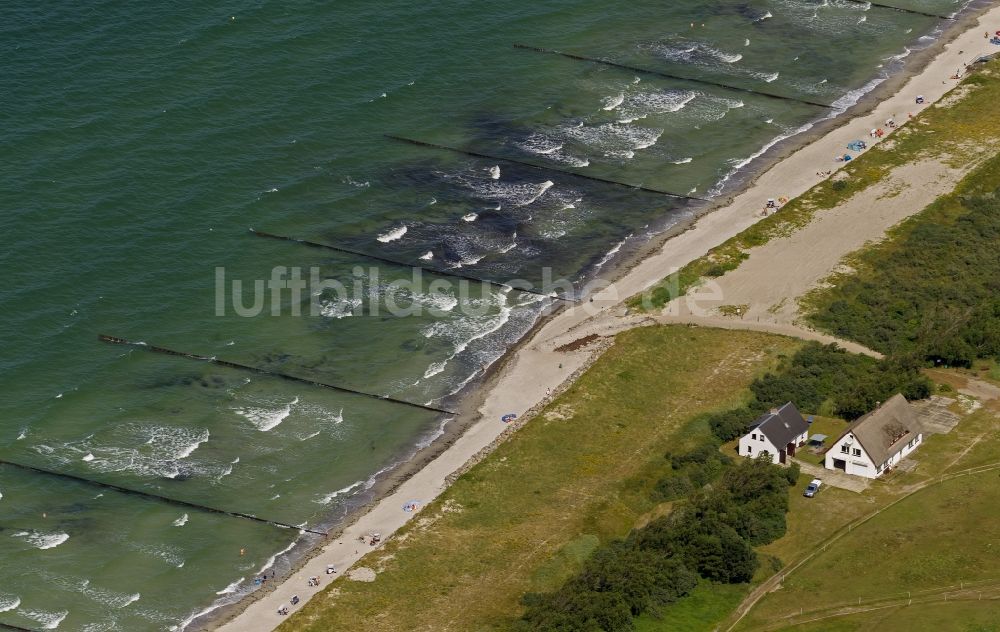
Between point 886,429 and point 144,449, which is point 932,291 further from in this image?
point 144,449

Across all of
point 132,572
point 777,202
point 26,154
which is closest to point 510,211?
point 777,202

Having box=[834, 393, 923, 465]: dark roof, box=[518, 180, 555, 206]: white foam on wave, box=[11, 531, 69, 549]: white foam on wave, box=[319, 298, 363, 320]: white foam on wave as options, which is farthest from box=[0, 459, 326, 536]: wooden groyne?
box=[518, 180, 555, 206]: white foam on wave

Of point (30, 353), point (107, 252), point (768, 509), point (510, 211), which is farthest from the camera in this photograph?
point (510, 211)

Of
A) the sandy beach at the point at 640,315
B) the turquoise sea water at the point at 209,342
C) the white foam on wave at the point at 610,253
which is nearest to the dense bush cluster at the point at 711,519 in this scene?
the sandy beach at the point at 640,315

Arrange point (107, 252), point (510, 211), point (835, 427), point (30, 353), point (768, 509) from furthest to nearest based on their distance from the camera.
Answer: point (510, 211) < point (107, 252) < point (30, 353) < point (835, 427) < point (768, 509)

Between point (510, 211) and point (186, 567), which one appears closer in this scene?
point (186, 567)

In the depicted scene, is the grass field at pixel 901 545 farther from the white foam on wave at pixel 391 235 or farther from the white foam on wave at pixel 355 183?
the white foam on wave at pixel 355 183

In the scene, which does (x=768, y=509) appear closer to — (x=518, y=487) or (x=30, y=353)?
(x=518, y=487)

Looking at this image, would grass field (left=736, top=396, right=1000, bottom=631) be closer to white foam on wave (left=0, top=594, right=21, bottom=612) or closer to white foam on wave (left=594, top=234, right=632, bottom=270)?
white foam on wave (left=594, top=234, right=632, bottom=270)
